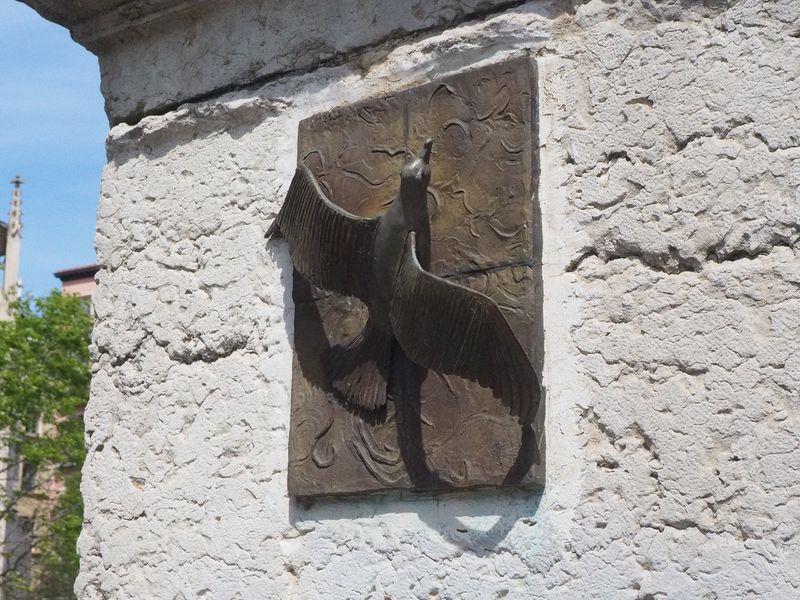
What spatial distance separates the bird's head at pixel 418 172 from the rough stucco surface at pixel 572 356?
10.1 inches

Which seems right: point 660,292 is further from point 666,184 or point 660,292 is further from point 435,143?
point 435,143

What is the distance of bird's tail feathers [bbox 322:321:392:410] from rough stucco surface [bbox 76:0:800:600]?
0.55 feet

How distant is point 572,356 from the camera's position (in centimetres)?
238

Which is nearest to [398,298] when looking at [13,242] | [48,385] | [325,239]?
[325,239]

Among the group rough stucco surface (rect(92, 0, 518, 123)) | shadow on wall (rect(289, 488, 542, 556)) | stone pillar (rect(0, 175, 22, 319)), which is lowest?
shadow on wall (rect(289, 488, 542, 556))

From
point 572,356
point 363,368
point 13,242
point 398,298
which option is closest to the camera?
point 572,356

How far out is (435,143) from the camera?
2.65 metres

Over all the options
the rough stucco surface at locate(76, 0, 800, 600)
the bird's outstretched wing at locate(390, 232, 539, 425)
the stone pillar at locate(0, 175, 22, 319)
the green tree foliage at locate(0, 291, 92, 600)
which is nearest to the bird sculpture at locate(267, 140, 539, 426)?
the bird's outstretched wing at locate(390, 232, 539, 425)

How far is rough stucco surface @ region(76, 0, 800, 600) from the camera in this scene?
2.17 metres

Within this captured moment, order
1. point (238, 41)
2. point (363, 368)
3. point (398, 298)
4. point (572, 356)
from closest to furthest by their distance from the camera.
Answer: point (572, 356)
point (398, 298)
point (363, 368)
point (238, 41)

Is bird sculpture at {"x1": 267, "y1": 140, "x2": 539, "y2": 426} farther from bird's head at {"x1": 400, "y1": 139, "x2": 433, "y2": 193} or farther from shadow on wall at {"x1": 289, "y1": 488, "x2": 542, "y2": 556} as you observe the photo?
shadow on wall at {"x1": 289, "y1": 488, "x2": 542, "y2": 556}

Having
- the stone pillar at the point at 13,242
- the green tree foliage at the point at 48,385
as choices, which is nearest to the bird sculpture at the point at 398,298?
the green tree foliage at the point at 48,385

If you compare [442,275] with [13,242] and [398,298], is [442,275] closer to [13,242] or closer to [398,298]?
[398,298]

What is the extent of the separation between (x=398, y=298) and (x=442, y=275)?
118mm
